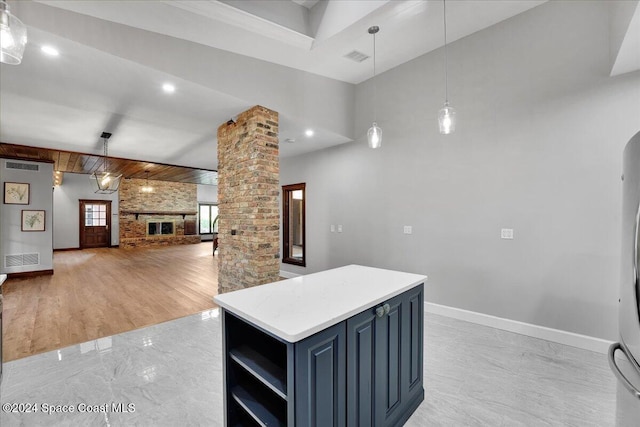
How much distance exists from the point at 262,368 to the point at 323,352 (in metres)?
0.34

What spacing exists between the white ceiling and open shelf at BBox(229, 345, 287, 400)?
105 inches

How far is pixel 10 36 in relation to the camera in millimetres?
1353

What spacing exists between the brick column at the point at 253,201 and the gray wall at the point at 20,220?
5.57 meters

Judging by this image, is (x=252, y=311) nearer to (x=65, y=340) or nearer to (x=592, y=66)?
(x=65, y=340)

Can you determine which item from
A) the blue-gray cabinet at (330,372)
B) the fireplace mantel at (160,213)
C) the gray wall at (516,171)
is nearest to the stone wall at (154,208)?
the fireplace mantel at (160,213)

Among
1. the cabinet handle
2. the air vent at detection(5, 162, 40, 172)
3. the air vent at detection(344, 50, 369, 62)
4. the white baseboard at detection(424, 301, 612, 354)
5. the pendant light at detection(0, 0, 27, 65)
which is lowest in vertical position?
the white baseboard at detection(424, 301, 612, 354)

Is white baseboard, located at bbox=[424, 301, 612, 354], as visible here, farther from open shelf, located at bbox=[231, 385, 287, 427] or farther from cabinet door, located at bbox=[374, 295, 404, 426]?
open shelf, located at bbox=[231, 385, 287, 427]

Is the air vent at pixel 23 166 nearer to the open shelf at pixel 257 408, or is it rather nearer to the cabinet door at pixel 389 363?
the open shelf at pixel 257 408

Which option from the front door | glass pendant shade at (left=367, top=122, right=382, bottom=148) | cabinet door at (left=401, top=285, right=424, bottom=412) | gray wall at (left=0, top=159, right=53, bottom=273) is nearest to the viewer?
cabinet door at (left=401, top=285, right=424, bottom=412)

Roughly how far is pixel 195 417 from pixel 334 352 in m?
1.34

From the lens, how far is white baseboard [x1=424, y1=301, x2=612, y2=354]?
8.75 feet

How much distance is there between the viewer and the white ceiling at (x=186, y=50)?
2.32 m

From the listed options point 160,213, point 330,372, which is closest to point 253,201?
point 330,372

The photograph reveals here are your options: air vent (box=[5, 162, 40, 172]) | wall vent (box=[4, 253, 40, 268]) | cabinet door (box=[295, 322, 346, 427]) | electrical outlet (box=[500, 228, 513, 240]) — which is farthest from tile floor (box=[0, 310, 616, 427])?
air vent (box=[5, 162, 40, 172])
